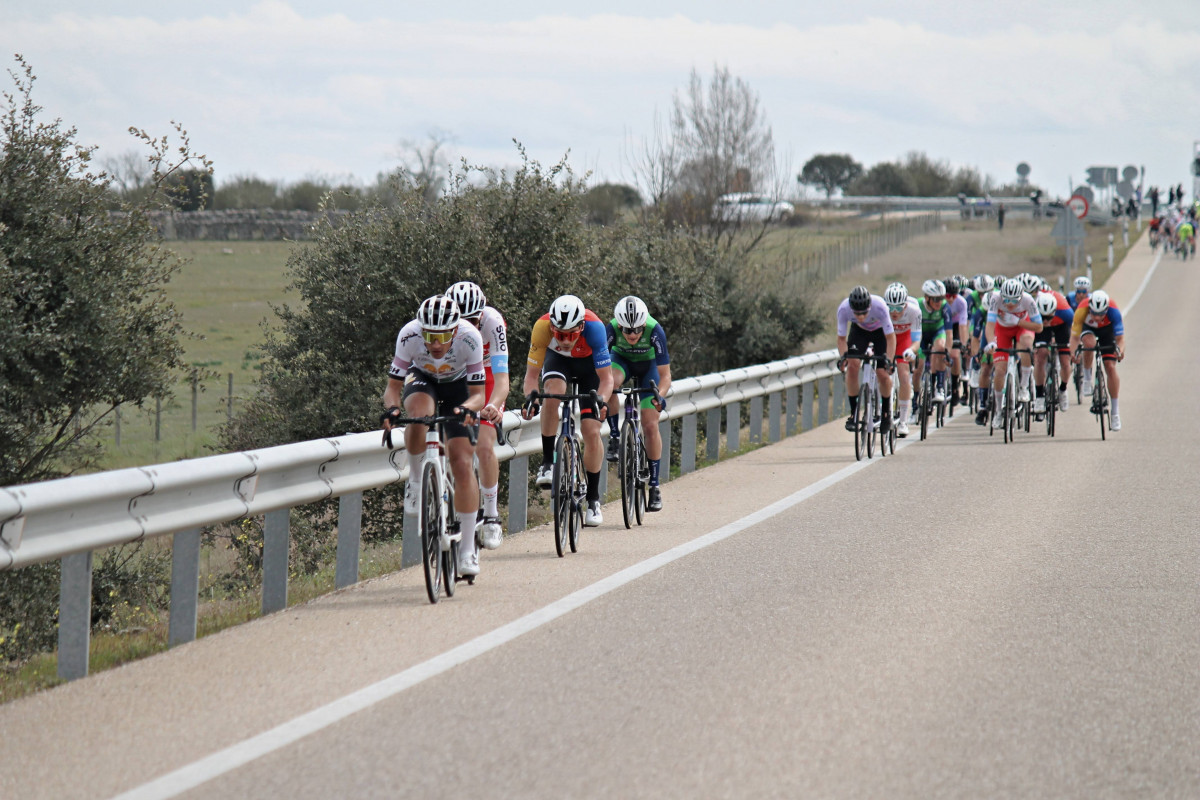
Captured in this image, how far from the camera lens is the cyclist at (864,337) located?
49.8 feet

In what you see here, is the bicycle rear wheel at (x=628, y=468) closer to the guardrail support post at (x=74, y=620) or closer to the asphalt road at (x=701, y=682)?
the asphalt road at (x=701, y=682)

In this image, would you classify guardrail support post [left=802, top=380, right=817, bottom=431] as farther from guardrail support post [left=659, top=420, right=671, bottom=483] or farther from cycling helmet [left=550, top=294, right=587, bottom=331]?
cycling helmet [left=550, top=294, right=587, bottom=331]

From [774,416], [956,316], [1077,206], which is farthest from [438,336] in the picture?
[1077,206]

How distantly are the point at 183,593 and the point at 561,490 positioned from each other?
3.16 meters

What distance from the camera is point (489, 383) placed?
8.74m

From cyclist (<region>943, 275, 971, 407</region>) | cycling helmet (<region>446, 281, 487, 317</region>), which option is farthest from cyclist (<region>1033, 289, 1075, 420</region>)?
cycling helmet (<region>446, 281, 487, 317</region>)

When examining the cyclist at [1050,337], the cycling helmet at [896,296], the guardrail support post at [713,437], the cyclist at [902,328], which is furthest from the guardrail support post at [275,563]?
the cyclist at [1050,337]

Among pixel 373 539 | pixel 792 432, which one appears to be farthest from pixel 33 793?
pixel 792 432

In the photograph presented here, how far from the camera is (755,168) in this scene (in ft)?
136

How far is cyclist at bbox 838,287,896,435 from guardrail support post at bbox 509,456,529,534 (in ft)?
17.3

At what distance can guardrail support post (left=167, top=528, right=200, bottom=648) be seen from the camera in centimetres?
689

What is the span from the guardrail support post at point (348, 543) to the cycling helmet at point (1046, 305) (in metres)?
11.9

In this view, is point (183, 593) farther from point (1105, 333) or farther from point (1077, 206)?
point (1077, 206)

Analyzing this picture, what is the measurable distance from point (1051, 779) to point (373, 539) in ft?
46.9
